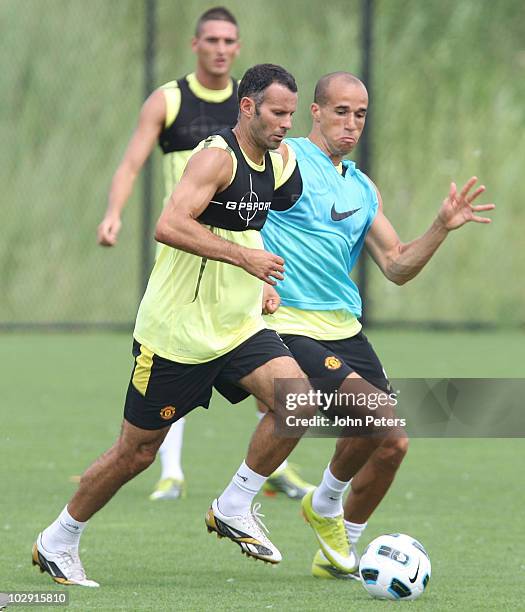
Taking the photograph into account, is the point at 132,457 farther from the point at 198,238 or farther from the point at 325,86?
the point at 325,86

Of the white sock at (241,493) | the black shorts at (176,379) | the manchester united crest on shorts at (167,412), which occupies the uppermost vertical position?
the black shorts at (176,379)

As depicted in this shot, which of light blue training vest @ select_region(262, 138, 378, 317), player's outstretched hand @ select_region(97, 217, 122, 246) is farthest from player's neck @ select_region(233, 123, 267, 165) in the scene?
player's outstretched hand @ select_region(97, 217, 122, 246)

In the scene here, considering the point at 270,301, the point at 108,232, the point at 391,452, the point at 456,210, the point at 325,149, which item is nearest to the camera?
the point at 270,301

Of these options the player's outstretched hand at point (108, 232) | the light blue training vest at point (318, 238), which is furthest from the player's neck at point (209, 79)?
the light blue training vest at point (318, 238)

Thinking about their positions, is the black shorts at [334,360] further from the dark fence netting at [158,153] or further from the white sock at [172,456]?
the dark fence netting at [158,153]

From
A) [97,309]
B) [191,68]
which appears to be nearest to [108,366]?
[97,309]

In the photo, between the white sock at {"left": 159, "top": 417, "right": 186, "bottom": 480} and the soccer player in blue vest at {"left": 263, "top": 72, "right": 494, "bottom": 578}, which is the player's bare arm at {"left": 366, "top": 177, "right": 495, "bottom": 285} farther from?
the white sock at {"left": 159, "top": 417, "right": 186, "bottom": 480}

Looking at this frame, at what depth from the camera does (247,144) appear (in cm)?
629

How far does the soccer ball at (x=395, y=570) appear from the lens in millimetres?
6078

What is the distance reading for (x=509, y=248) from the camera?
1889cm

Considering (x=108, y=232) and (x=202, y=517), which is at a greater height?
(x=108, y=232)

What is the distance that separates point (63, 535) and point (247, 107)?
1954 millimetres

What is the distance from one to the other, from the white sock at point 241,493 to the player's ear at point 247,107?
58.2 inches

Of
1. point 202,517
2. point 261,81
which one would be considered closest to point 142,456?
point 261,81
